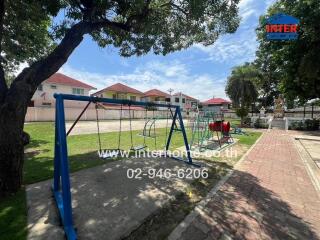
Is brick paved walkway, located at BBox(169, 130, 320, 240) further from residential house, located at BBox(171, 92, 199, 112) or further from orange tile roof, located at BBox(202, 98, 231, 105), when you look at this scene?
orange tile roof, located at BBox(202, 98, 231, 105)

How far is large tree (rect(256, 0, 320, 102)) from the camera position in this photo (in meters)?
13.0

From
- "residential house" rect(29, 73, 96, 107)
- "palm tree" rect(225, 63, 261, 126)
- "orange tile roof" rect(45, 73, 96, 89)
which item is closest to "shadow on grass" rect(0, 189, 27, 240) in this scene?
"residential house" rect(29, 73, 96, 107)

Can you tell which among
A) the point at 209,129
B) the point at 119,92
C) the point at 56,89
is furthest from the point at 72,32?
the point at 119,92

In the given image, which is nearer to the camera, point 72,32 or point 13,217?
point 13,217

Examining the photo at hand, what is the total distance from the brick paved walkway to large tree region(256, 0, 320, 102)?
10.7 metres

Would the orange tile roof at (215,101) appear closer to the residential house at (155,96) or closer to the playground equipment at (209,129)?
the residential house at (155,96)

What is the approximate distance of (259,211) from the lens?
374 cm

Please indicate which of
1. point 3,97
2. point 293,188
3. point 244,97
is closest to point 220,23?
point 293,188

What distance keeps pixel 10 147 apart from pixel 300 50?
17560mm

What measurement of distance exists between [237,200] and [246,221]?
780mm

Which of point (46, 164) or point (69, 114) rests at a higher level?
point (69, 114)

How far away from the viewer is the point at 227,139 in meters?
11.1

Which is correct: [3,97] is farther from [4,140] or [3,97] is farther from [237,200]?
[237,200]

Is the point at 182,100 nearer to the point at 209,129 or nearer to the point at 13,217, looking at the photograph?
the point at 209,129
